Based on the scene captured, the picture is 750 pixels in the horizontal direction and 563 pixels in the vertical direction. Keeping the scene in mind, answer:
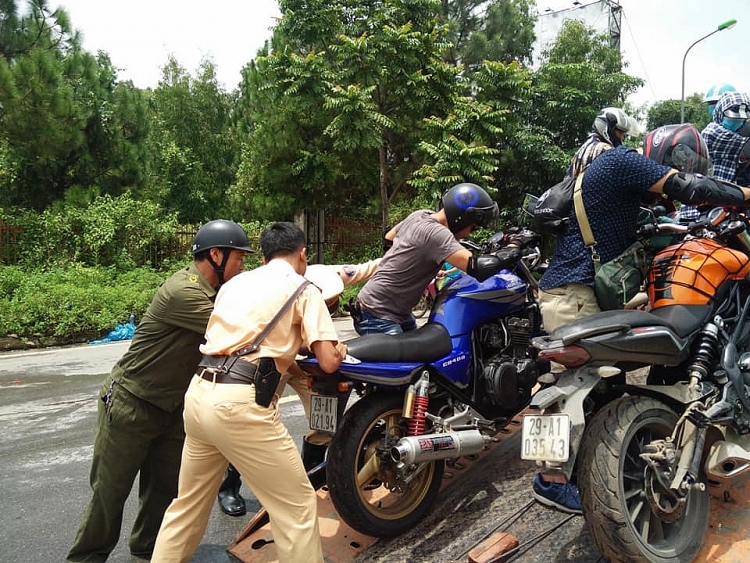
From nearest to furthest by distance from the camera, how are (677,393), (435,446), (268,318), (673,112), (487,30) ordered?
(268,318) → (677,393) → (435,446) → (487,30) → (673,112)

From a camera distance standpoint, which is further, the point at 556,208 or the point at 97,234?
the point at 97,234

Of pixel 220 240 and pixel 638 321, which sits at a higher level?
pixel 220 240

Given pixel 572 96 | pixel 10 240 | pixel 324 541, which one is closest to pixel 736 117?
pixel 324 541

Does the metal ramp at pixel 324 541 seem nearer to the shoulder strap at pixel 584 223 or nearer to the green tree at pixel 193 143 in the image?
the shoulder strap at pixel 584 223

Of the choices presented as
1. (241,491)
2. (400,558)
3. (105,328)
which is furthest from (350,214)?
(400,558)

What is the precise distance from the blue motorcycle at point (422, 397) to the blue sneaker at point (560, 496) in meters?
0.38

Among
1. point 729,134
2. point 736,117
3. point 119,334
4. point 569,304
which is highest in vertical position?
point 736,117

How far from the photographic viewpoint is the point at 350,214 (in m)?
17.7

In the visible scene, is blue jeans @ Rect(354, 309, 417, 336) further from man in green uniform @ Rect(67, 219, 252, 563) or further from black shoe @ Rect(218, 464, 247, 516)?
black shoe @ Rect(218, 464, 247, 516)

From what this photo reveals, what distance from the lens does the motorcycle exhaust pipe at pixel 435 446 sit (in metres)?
2.95

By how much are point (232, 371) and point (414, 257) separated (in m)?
1.44

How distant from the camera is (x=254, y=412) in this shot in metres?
2.52

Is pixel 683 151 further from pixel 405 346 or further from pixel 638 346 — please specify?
pixel 405 346

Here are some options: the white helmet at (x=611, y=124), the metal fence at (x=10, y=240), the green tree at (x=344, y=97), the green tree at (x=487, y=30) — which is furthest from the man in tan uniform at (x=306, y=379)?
the green tree at (x=487, y=30)
